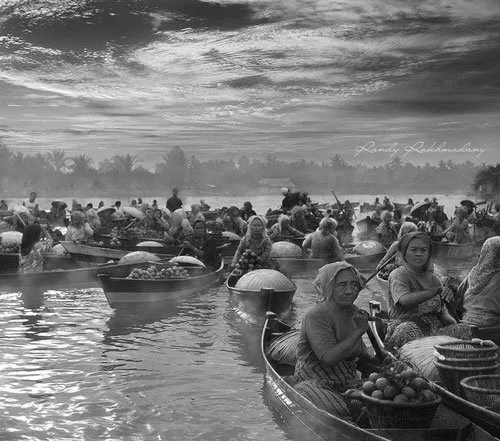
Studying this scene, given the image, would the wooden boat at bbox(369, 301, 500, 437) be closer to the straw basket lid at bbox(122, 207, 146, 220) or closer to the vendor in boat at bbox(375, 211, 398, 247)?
the vendor in boat at bbox(375, 211, 398, 247)

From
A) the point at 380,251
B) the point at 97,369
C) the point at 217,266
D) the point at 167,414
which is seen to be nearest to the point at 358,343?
the point at 167,414

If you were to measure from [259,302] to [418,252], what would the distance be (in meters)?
4.70

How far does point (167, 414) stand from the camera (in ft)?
25.9

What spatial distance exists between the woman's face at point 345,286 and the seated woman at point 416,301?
5.51 ft

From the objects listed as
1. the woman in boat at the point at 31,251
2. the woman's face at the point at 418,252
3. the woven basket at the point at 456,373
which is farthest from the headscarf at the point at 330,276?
the woman in boat at the point at 31,251

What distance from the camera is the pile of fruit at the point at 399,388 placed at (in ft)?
17.4

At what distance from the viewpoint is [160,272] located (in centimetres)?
1436

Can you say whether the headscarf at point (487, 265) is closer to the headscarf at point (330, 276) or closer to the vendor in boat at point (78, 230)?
the headscarf at point (330, 276)

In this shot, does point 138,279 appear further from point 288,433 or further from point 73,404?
point 288,433

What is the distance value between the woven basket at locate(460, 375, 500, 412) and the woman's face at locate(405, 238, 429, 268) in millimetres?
1837

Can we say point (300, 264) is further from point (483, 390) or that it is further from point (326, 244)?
point (483, 390)

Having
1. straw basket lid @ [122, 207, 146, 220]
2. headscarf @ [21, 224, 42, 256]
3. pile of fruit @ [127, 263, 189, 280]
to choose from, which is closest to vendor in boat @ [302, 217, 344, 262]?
pile of fruit @ [127, 263, 189, 280]

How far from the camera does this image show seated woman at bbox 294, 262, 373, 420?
5680 mm

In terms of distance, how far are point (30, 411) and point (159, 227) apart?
15.3 meters
